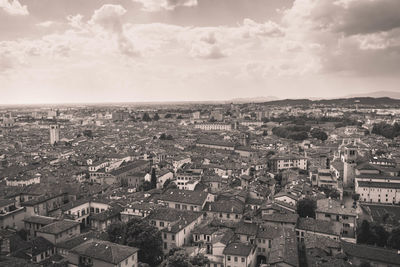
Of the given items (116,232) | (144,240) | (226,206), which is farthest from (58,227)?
(226,206)

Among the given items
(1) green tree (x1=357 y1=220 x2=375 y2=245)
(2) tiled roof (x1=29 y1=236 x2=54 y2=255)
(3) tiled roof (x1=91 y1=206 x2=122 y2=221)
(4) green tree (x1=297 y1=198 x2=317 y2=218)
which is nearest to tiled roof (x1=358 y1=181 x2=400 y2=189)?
(4) green tree (x1=297 y1=198 x2=317 y2=218)

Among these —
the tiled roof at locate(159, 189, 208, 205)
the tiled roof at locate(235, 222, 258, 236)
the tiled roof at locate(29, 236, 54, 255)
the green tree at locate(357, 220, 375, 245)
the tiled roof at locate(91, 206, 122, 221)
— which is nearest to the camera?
the tiled roof at locate(29, 236, 54, 255)

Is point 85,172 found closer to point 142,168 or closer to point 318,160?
point 142,168

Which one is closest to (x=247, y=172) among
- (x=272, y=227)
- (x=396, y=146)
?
(x=272, y=227)

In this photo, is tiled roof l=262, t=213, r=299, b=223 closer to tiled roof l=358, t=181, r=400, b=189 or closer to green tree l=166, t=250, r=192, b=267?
green tree l=166, t=250, r=192, b=267

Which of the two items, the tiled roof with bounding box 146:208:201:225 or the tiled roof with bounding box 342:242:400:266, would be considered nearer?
the tiled roof with bounding box 342:242:400:266

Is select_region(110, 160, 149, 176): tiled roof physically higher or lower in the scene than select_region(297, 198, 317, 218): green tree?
higher

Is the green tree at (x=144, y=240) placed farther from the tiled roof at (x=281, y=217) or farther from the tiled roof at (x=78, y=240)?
the tiled roof at (x=281, y=217)
